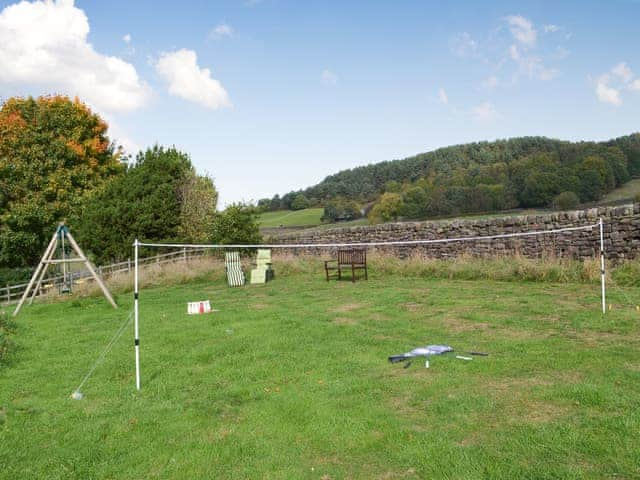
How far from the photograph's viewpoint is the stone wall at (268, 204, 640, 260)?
42.4 ft

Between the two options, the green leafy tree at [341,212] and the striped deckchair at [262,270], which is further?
the green leafy tree at [341,212]

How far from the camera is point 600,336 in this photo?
701 cm

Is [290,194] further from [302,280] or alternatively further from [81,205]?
[302,280]

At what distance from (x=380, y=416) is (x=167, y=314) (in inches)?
282

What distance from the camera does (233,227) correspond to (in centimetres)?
2164

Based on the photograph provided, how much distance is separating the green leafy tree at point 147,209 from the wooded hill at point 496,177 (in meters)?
3.66

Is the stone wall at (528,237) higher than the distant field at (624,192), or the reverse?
the distant field at (624,192)

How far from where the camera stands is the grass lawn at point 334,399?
376 centimetres

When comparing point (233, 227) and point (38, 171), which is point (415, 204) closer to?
point (233, 227)

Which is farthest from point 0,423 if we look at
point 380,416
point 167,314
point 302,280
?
point 302,280

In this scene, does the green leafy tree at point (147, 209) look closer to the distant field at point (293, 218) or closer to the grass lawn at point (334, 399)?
the grass lawn at point (334, 399)

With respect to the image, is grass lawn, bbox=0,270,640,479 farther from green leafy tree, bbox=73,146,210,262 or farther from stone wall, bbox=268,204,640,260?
green leafy tree, bbox=73,146,210,262

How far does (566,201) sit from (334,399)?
2999 centimetres

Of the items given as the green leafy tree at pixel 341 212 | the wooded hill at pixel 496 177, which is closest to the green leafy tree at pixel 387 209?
the wooded hill at pixel 496 177
